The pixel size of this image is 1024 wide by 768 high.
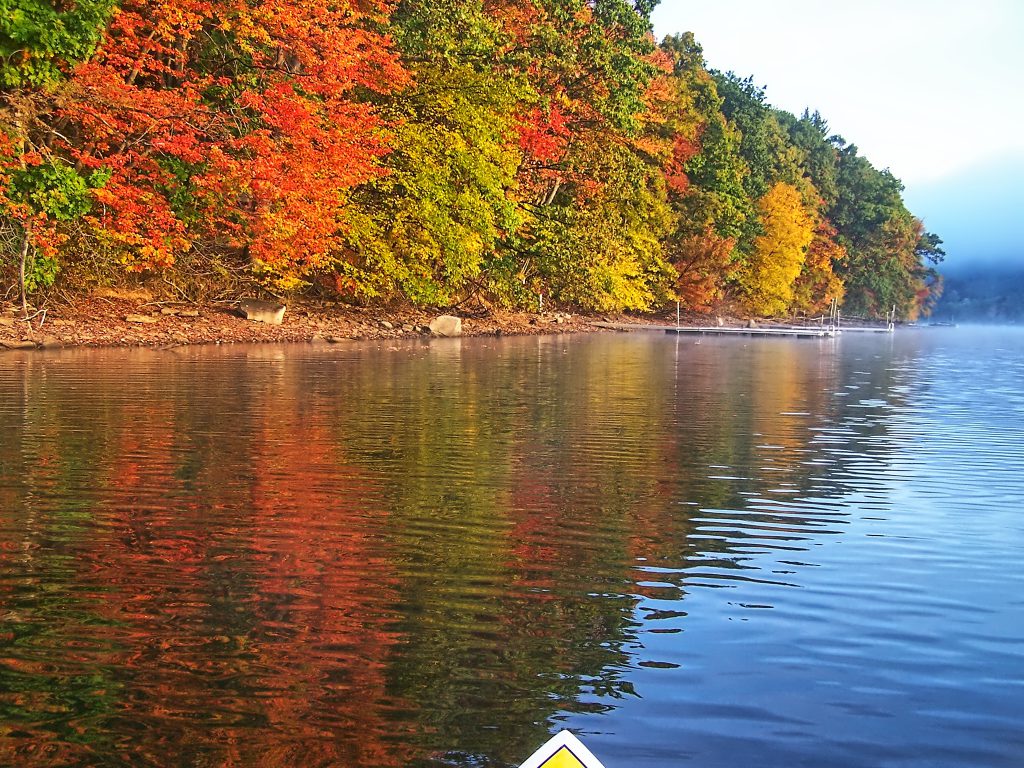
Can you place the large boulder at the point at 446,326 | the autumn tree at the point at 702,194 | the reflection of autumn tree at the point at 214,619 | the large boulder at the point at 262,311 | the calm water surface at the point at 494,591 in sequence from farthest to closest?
the autumn tree at the point at 702,194 < the large boulder at the point at 446,326 < the large boulder at the point at 262,311 < the calm water surface at the point at 494,591 < the reflection of autumn tree at the point at 214,619

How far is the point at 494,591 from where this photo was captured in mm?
7738

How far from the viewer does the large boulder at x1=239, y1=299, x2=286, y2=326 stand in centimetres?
3769

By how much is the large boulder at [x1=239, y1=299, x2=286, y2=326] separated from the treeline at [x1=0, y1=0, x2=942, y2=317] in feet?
2.76

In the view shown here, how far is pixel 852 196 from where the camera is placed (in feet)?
391

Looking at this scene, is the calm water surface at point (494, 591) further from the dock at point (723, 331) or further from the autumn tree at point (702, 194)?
the autumn tree at point (702, 194)

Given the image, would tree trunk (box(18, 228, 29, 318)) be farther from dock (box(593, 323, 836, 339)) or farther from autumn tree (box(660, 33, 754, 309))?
autumn tree (box(660, 33, 754, 309))

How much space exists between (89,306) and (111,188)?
442 centimetres

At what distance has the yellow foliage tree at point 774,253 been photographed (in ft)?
282

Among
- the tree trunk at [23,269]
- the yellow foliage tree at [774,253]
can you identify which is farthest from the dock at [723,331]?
the tree trunk at [23,269]

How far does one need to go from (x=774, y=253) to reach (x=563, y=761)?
86936mm

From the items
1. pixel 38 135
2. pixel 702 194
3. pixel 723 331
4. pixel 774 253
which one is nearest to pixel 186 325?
pixel 38 135

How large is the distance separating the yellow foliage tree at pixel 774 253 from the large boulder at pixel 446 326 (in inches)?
1742

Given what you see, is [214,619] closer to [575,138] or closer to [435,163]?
[435,163]

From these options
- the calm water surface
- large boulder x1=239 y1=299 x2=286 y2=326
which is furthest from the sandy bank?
the calm water surface
